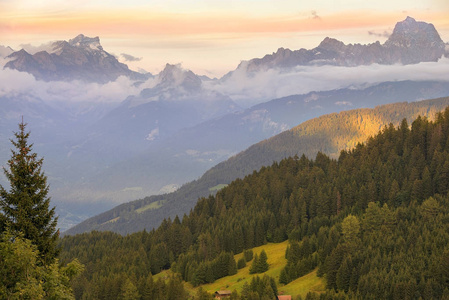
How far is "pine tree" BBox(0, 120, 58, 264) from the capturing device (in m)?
37.1

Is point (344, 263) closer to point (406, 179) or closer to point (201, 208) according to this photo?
point (406, 179)

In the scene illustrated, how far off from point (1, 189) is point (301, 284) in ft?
216

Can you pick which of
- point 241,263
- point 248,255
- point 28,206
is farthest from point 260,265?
point 28,206

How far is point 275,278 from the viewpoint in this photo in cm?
9888

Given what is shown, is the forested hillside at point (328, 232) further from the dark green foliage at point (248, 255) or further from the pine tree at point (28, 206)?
the pine tree at point (28, 206)

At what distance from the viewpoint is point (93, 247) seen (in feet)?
524

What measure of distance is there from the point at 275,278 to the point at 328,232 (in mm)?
16234

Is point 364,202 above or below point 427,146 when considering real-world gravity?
below

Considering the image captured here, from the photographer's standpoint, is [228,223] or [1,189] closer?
[1,189]

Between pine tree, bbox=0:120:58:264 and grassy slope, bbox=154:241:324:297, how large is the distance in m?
58.2

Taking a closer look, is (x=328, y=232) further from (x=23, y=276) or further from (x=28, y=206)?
(x=23, y=276)

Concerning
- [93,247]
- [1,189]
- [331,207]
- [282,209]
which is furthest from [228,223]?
[1,189]

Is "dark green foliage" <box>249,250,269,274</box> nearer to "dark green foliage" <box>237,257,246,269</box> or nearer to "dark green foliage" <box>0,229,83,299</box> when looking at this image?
"dark green foliage" <box>237,257,246,269</box>

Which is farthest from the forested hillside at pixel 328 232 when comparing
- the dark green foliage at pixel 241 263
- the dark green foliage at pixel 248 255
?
the dark green foliage at pixel 248 255
